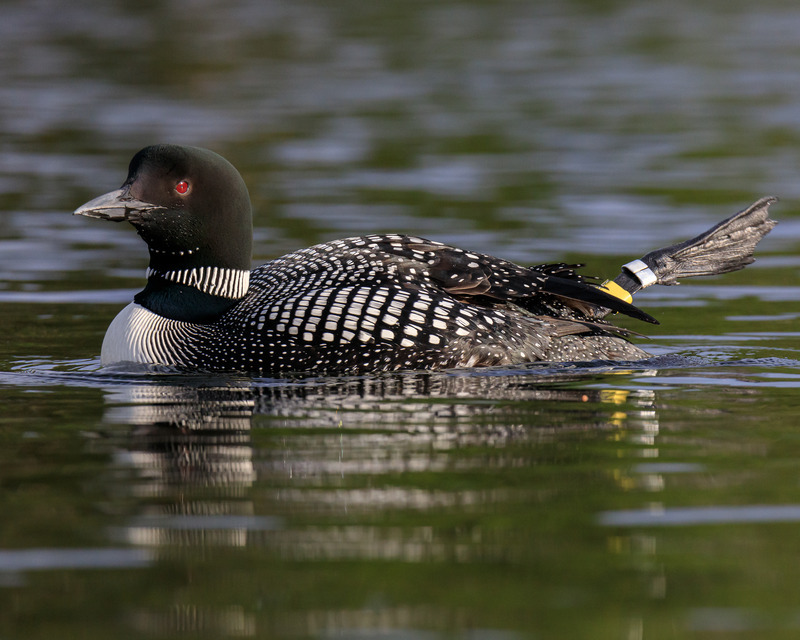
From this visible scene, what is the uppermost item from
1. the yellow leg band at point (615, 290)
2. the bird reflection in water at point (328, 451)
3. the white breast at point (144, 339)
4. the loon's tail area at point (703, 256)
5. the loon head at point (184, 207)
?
the loon head at point (184, 207)

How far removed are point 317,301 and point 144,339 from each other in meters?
0.84

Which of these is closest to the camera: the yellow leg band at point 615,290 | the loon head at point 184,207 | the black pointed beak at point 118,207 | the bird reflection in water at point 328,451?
the bird reflection in water at point 328,451

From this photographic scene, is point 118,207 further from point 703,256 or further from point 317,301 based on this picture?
point 703,256

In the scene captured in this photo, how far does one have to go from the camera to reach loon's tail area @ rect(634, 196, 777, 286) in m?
6.98

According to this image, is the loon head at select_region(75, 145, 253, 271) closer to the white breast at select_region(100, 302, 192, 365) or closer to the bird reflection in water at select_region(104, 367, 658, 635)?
the white breast at select_region(100, 302, 192, 365)

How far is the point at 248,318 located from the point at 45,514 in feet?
7.87

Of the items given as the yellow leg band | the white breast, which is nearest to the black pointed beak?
the white breast

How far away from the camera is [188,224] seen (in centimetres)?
654

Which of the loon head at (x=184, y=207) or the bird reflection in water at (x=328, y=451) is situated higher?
the loon head at (x=184, y=207)

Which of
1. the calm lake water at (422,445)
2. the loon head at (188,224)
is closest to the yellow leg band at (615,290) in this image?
the calm lake water at (422,445)

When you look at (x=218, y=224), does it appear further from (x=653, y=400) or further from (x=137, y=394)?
(x=653, y=400)

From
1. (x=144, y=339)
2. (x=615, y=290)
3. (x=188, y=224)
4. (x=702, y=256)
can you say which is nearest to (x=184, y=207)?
(x=188, y=224)

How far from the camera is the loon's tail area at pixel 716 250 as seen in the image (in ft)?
22.9

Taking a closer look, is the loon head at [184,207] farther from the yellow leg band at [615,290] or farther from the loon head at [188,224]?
the yellow leg band at [615,290]
